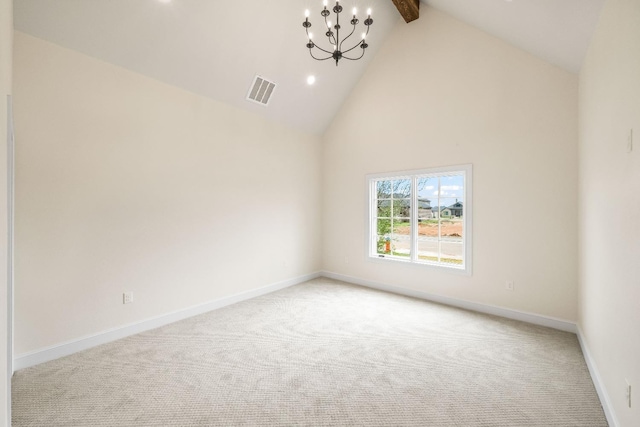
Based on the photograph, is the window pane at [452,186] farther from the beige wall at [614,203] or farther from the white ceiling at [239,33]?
the white ceiling at [239,33]

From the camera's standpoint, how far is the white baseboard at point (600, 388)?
6.06ft

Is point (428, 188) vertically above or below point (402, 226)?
above

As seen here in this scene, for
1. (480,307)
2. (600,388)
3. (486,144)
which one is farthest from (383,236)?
(600,388)

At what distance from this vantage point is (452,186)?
4133 mm

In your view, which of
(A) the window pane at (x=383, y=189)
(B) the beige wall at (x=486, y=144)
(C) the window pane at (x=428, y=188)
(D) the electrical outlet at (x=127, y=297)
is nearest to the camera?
(D) the electrical outlet at (x=127, y=297)

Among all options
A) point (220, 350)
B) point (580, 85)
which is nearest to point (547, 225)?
point (580, 85)

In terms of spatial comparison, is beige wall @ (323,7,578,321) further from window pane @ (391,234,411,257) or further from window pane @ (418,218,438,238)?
window pane @ (418,218,438,238)

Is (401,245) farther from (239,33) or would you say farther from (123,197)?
(123,197)

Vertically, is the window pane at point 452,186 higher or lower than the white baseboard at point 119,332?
higher

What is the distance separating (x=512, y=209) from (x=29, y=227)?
4.98m

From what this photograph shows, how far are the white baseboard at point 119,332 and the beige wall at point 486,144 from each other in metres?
2.18

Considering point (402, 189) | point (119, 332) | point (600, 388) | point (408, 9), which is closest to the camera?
point (600, 388)

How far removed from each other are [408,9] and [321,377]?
4.70 metres

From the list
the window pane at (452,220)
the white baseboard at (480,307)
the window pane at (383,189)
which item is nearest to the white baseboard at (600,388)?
the white baseboard at (480,307)
